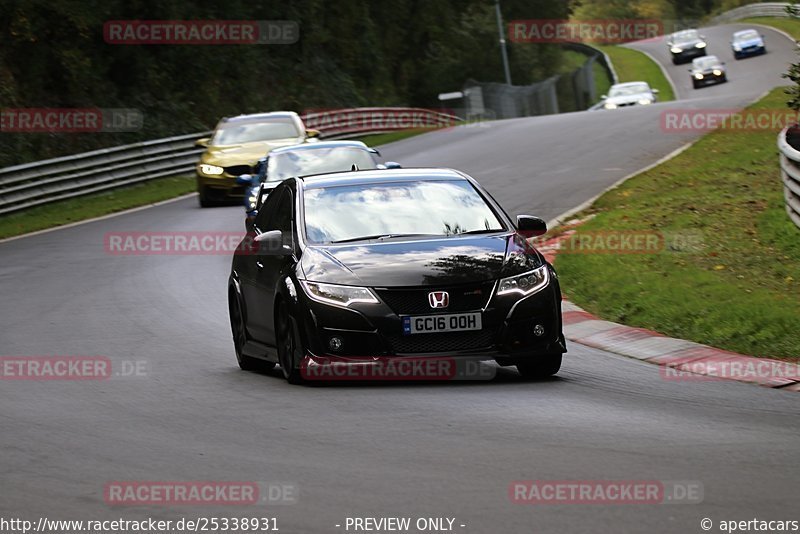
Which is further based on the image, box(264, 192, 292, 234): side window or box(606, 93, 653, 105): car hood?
box(606, 93, 653, 105): car hood

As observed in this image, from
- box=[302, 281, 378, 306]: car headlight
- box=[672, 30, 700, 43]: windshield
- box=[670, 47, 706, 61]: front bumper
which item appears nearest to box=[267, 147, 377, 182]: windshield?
box=[302, 281, 378, 306]: car headlight

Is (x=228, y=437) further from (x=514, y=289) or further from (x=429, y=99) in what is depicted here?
(x=429, y=99)

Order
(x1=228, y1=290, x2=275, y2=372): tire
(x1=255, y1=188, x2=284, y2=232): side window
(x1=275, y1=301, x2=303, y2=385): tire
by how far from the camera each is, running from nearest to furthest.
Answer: (x1=275, y1=301, x2=303, y2=385): tire < (x1=228, y1=290, x2=275, y2=372): tire < (x1=255, y1=188, x2=284, y2=232): side window

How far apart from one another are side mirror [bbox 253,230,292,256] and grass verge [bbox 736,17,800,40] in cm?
7712

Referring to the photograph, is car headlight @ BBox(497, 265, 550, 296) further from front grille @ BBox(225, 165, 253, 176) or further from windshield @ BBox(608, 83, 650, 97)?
windshield @ BBox(608, 83, 650, 97)

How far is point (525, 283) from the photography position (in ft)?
33.3

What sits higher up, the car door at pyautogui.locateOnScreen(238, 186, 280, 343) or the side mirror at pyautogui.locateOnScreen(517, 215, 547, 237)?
the side mirror at pyautogui.locateOnScreen(517, 215, 547, 237)

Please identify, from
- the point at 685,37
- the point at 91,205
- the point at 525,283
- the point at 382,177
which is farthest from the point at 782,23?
the point at 525,283

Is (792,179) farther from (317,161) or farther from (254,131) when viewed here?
(254,131)

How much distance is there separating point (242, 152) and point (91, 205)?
5659mm

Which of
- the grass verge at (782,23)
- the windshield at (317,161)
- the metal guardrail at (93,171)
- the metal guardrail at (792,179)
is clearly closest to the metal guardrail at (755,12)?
the grass verge at (782,23)

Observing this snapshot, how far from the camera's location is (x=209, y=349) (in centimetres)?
1319

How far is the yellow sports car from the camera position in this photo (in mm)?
28344

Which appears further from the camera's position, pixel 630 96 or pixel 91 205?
pixel 630 96
